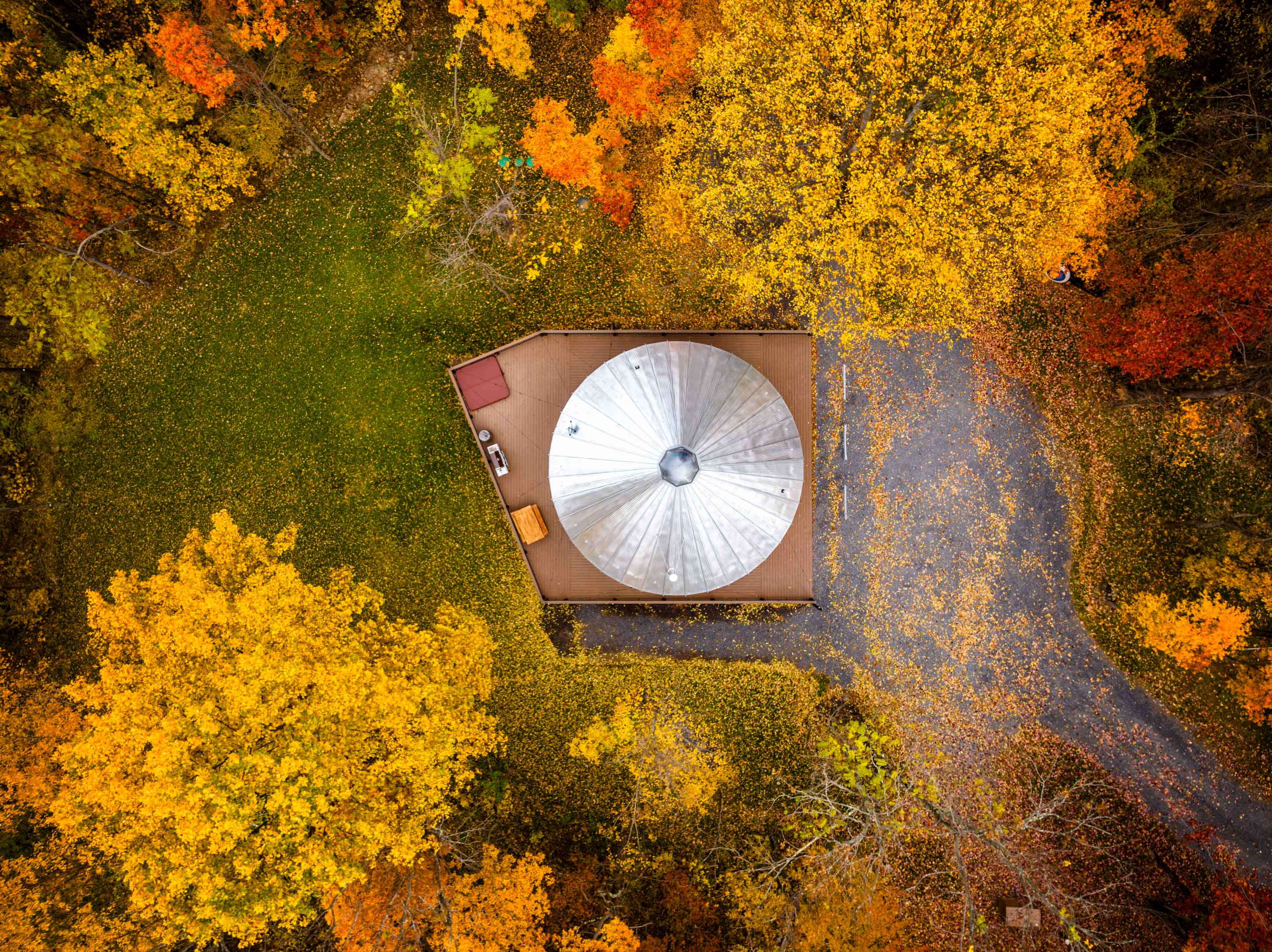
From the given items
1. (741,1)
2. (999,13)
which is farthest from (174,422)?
(999,13)

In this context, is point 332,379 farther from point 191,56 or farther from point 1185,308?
point 1185,308

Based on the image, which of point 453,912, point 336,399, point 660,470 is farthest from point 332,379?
point 453,912

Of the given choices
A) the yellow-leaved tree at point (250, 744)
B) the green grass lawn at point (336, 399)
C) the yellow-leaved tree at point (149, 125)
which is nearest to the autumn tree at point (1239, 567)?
the green grass lawn at point (336, 399)

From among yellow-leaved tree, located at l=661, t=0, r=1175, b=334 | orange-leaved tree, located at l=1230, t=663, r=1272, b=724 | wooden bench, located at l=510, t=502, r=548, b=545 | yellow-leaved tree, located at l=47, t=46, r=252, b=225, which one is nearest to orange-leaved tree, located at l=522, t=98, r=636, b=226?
yellow-leaved tree, located at l=661, t=0, r=1175, b=334

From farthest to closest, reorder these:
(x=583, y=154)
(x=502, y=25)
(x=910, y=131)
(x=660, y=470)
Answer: (x=583, y=154)
(x=502, y=25)
(x=910, y=131)
(x=660, y=470)

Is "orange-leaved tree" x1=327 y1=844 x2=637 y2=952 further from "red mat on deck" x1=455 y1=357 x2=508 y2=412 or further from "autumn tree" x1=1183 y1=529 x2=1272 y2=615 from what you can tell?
"autumn tree" x1=1183 y1=529 x2=1272 y2=615

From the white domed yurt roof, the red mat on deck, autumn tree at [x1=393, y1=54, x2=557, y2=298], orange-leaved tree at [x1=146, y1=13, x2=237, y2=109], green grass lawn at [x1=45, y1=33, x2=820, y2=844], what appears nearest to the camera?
the white domed yurt roof
